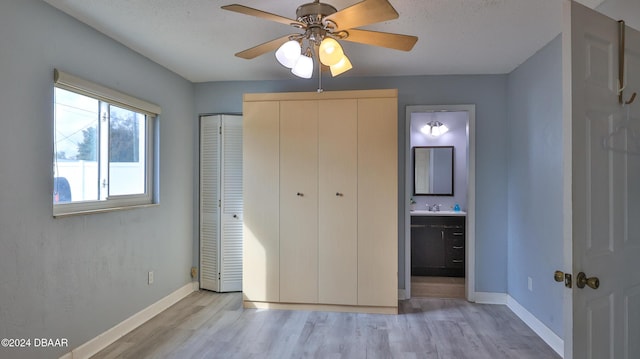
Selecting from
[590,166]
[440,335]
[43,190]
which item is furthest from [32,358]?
[590,166]

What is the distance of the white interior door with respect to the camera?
49.9 inches

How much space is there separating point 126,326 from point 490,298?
350 centimetres

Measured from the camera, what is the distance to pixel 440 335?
2928 millimetres

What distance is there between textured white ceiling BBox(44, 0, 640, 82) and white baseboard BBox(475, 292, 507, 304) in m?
2.33

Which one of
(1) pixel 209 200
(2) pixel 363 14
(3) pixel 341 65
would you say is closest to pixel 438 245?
(1) pixel 209 200

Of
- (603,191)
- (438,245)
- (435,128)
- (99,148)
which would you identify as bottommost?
(438,245)

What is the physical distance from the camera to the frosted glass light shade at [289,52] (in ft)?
6.24

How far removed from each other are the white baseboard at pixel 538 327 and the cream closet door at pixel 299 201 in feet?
6.32

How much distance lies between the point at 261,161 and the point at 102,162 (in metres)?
1.36

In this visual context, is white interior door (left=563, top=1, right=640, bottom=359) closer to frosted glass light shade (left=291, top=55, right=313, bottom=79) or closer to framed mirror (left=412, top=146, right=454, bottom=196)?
frosted glass light shade (left=291, top=55, right=313, bottom=79)

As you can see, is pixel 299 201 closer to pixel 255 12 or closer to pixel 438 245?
pixel 255 12

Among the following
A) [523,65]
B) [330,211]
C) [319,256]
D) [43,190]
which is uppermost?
[523,65]

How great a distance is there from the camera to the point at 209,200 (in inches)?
160

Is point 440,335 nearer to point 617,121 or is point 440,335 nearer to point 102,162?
point 617,121
